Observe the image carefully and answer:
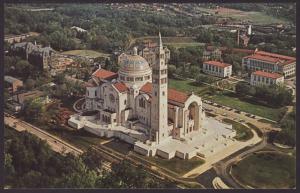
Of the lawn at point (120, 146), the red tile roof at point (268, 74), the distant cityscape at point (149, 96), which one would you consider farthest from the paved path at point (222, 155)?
the red tile roof at point (268, 74)

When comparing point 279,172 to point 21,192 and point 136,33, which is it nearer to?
point 21,192

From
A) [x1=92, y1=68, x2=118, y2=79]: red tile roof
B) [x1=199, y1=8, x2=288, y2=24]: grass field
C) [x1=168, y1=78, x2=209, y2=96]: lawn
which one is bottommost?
[x1=168, y1=78, x2=209, y2=96]: lawn

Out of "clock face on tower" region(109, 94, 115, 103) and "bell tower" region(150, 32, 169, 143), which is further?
"clock face on tower" region(109, 94, 115, 103)

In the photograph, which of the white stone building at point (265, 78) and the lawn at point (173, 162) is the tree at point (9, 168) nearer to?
the lawn at point (173, 162)

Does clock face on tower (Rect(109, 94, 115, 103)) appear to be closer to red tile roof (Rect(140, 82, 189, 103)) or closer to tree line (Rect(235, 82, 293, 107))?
A: red tile roof (Rect(140, 82, 189, 103))

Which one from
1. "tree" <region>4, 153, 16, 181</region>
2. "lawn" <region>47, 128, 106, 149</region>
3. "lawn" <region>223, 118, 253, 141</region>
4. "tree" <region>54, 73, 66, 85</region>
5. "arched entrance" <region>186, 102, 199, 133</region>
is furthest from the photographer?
"tree" <region>54, 73, 66, 85</region>

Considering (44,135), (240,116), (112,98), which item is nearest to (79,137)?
(44,135)

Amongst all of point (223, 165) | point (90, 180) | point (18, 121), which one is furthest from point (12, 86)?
point (223, 165)

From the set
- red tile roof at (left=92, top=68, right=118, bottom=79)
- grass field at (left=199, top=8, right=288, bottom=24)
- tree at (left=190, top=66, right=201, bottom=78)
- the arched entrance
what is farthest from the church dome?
tree at (left=190, top=66, right=201, bottom=78)
